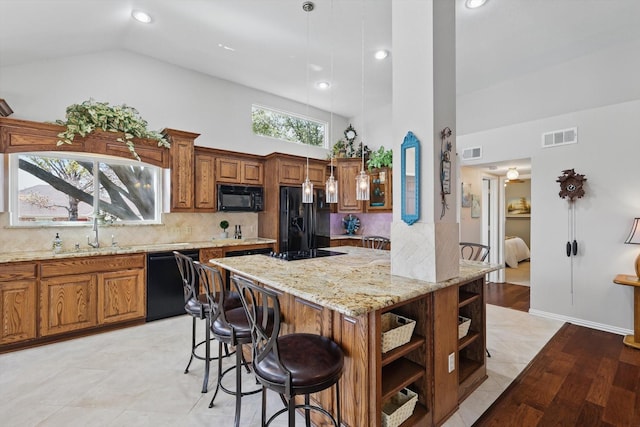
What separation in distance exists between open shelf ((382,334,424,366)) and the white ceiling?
3093mm

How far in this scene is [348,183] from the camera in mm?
5570

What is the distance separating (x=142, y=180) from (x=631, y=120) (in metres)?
6.24

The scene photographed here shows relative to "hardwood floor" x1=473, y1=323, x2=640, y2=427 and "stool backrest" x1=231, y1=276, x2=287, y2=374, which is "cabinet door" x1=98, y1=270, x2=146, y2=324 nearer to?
"stool backrest" x1=231, y1=276, x2=287, y2=374

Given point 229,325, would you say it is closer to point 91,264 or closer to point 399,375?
point 399,375

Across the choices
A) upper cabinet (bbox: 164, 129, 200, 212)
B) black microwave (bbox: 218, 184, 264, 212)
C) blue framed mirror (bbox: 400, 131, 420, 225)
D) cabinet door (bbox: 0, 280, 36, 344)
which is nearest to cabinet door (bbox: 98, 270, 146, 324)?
cabinet door (bbox: 0, 280, 36, 344)

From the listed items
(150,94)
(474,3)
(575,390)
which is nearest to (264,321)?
(575,390)

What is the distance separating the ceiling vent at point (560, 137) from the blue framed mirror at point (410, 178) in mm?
3084

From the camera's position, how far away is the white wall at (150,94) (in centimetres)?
341

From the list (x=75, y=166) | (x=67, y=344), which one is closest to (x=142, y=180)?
(x=75, y=166)

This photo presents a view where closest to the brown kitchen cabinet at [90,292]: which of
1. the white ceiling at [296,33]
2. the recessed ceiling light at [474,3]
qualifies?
the white ceiling at [296,33]

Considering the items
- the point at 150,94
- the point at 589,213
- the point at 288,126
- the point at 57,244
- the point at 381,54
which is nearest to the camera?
the point at 57,244

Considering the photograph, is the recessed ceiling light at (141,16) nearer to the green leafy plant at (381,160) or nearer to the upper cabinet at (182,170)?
the upper cabinet at (182,170)

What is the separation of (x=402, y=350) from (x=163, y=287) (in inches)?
127

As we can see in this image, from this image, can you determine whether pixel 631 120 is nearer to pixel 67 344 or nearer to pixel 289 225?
pixel 289 225
